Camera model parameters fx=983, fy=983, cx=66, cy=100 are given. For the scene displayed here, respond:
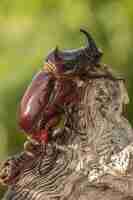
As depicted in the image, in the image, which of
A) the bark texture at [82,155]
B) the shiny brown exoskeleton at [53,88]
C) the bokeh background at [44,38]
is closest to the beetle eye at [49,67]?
the shiny brown exoskeleton at [53,88]

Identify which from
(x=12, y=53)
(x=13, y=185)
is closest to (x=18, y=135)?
(x=12, y=53)

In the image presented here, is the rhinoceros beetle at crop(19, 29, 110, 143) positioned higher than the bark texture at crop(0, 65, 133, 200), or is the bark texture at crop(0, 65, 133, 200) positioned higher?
the rhinoceros beetle at crop(19, 29, 110, 143)

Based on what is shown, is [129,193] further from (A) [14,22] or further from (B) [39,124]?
(A) [14,22]

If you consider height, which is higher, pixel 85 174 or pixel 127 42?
pixel 85 174

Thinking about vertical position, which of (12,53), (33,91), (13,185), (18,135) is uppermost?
(33,91)

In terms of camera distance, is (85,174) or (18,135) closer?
(85,174)

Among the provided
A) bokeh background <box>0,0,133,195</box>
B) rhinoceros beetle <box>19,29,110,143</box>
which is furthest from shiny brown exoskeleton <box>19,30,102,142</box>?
bokeh background <box>0,0,133,195</box>

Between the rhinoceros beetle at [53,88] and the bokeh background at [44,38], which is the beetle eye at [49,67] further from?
the bokeh background at [44,38]

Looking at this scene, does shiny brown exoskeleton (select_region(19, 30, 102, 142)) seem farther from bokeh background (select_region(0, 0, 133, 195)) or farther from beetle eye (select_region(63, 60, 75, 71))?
bokeh background (select_region(0, 0, 133, 195))
